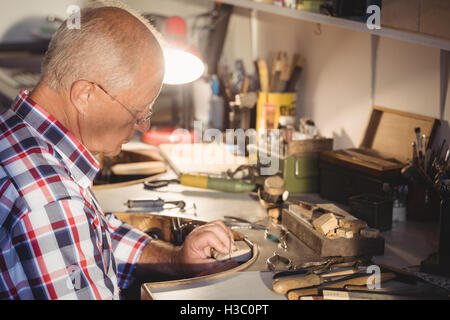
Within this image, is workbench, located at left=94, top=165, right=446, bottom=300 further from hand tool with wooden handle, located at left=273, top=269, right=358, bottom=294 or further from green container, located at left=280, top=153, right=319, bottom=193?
hand tool with wooden handle, located at left=273, top=269, right=358, bottom=294

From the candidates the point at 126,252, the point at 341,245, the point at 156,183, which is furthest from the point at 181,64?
the point at 341,245

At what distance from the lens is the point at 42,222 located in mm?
980

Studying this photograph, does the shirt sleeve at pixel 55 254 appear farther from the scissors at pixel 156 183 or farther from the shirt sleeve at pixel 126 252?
the scissors at pixel 156 183

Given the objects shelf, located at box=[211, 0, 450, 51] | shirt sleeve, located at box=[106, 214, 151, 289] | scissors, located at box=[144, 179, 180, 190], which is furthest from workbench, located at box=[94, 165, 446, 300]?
shelf, located at box=[211, 0, 450, 51]

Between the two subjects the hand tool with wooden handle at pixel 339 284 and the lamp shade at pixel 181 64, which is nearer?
the hand tool with wooden handle at pixel 339 284

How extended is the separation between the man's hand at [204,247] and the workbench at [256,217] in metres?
0.12

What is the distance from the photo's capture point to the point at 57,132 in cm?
113

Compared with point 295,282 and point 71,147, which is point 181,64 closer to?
point 71,147

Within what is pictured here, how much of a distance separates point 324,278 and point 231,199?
3.09 feet

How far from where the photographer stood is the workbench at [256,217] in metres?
1.45

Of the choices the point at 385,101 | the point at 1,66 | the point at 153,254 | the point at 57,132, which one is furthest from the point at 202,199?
the point at 1,66

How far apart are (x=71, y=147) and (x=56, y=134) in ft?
0.15

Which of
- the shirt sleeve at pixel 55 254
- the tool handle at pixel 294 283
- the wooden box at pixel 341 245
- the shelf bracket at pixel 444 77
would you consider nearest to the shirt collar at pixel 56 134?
the shirt sleeve at pixel 55 254
